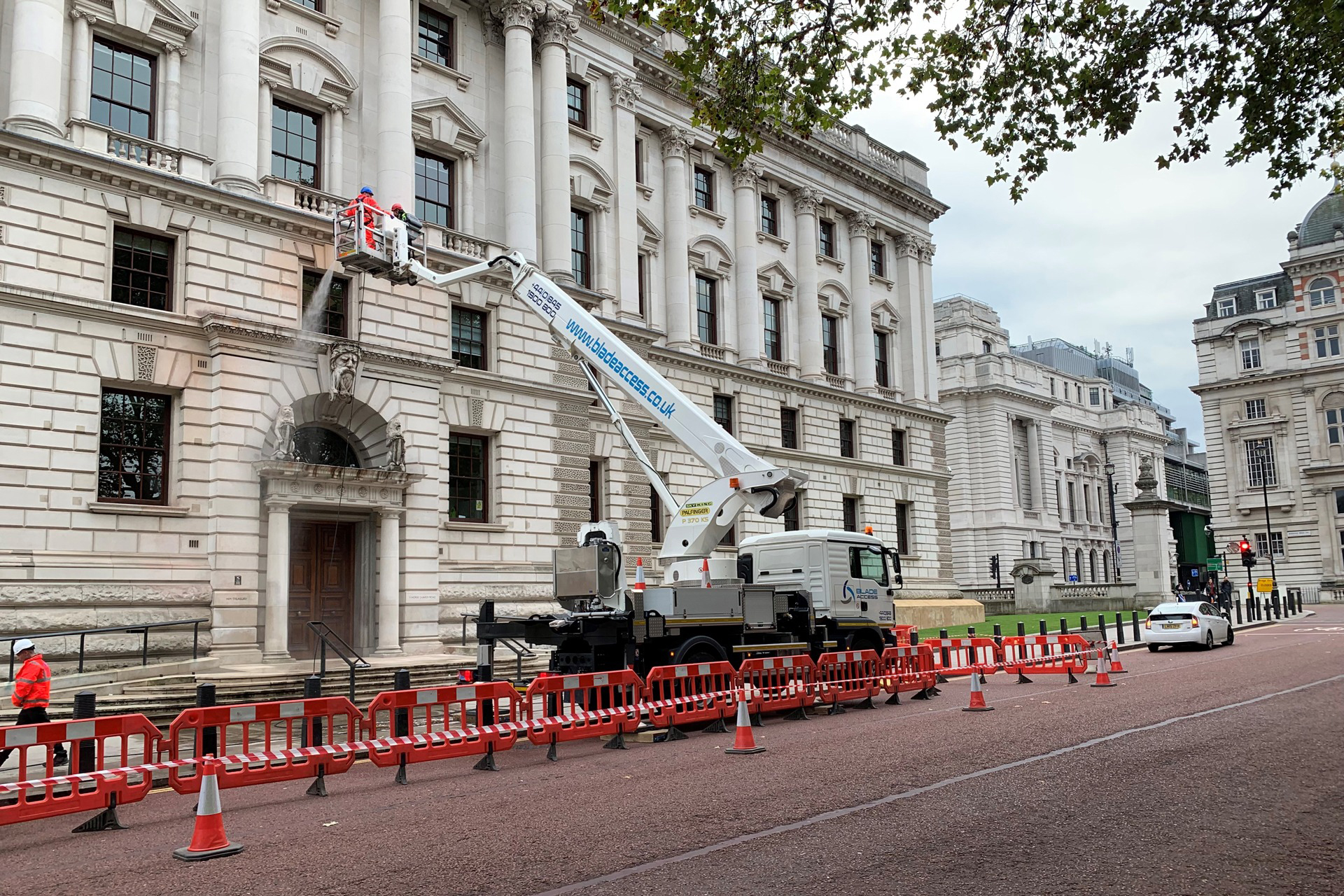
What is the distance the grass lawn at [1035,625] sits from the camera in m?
35.6

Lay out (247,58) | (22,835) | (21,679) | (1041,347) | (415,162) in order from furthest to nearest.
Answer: (1041,347), (415,162), (247,58), (21,679), (22,835)

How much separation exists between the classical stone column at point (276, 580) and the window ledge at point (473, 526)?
4.61 metres

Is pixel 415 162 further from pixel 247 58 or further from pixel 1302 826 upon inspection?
pixel 1302 826

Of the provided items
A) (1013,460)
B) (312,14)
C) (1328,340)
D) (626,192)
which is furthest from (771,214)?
(1328,340)

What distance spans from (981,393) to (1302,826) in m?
75.8

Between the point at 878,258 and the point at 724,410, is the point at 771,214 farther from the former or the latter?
the point at 724,410

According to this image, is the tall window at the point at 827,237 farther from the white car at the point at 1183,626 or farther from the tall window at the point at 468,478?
the tall window at the point at 468,478

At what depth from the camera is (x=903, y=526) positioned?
151 feet

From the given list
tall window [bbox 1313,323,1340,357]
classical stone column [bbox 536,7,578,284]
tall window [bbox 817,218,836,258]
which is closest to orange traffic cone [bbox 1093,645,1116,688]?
classical stone column [bbox 536,7,578,284]

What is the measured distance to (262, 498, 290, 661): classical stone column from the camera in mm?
21000

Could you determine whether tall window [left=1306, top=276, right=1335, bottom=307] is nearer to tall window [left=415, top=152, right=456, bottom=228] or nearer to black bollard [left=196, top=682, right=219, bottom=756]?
tall window [left=415, top=152, right=456, bottom=228]

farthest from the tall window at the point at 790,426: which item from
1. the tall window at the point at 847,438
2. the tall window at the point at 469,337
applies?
the tall window at the point at 469,337

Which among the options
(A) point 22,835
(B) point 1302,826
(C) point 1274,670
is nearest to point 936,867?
(B) point 1302,826

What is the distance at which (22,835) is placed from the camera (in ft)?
30.6
